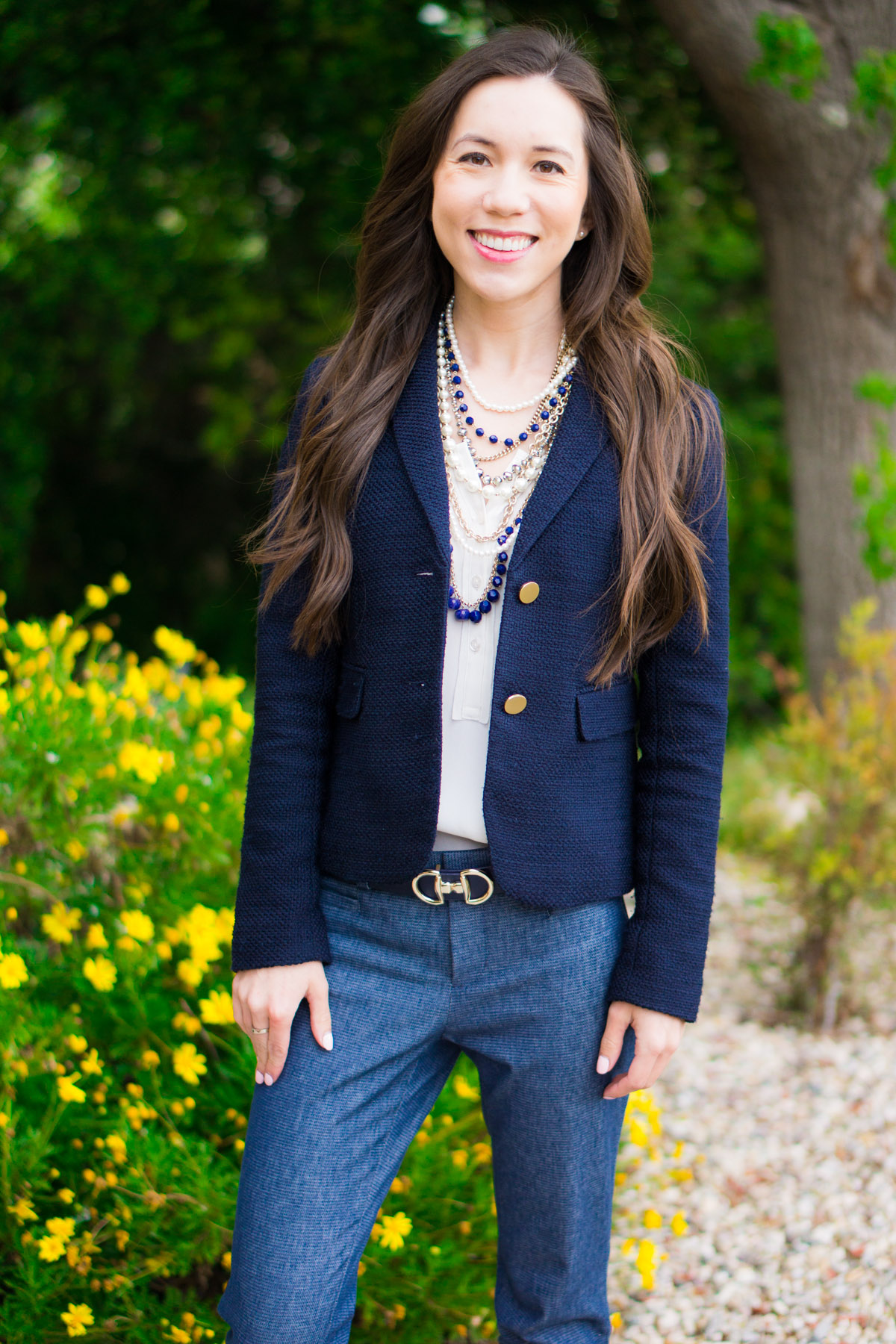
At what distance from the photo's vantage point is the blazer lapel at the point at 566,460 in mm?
1452

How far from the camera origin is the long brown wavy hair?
149 centimetres

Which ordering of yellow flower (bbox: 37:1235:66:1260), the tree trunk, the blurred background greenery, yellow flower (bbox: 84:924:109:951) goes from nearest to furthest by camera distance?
yellow flower (bbox: 37:1235:66:1260), yellow flower (bbox: 84:924:109:951), the tree trunk, the blurred background greenery

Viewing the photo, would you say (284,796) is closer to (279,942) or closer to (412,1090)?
(279,942)

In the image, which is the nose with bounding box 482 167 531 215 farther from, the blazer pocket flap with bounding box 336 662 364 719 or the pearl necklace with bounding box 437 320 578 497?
the blazer pocket flap with bounding box 336 662 364 719

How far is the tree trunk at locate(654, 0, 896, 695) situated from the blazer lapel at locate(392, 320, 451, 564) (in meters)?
3.19

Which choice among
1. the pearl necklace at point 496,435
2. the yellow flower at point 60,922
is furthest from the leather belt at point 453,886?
the yellow flower at point 60,922

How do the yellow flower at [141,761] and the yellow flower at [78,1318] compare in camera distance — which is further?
the yellow flower at [141,761]

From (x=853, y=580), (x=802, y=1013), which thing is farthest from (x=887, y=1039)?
(x=853, y=580)

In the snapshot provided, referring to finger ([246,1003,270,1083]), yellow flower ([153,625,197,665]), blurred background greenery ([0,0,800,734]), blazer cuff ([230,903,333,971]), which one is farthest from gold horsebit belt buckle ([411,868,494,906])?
blurred background greenery ([0,0,800,734])

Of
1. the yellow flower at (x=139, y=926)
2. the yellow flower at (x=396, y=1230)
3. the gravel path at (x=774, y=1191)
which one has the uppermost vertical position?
the yellow flower at (x=139, y=926)

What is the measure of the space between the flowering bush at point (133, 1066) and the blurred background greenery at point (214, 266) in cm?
182

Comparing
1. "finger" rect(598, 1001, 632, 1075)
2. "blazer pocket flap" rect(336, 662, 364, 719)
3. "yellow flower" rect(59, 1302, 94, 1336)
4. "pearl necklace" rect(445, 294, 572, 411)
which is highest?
"pearl necklace" rect(445, 294, 572, 411)

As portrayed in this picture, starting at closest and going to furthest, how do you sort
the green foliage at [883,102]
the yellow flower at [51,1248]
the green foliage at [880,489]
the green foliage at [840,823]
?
the yellow flower at [51,1248] → the green foliage at [840,823] → the green foliage at [883,102] → the green foliage at [880,489]

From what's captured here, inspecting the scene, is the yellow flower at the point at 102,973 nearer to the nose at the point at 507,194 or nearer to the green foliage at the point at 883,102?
the nose at the point at 507,194
